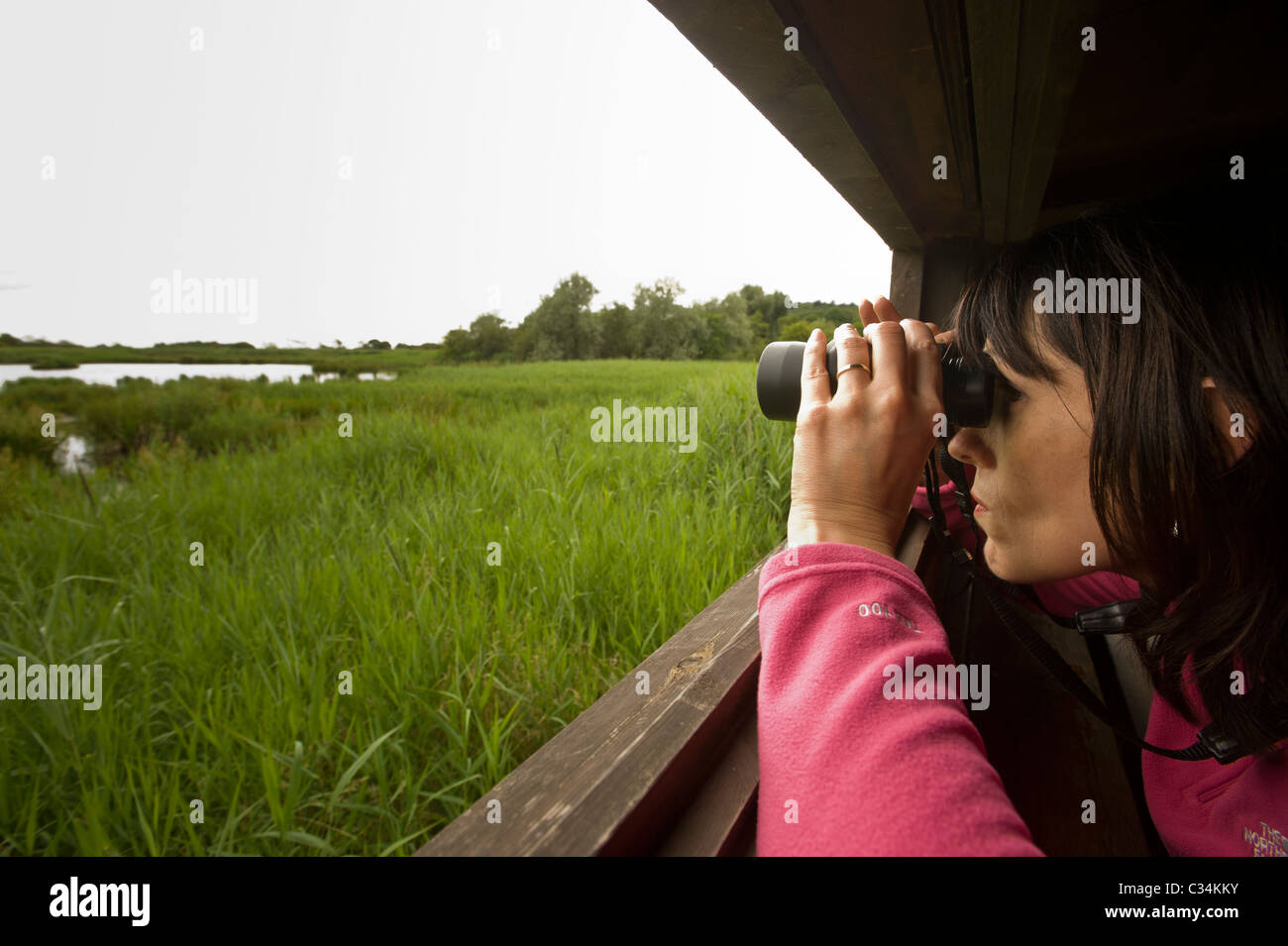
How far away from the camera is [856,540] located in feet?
2.13

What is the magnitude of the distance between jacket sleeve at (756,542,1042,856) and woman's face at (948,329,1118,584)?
29 cm

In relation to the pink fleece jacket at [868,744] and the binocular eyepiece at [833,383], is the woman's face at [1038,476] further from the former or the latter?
the pink fleece jacket at [868,744]

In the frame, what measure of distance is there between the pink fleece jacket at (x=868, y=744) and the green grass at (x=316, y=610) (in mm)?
462

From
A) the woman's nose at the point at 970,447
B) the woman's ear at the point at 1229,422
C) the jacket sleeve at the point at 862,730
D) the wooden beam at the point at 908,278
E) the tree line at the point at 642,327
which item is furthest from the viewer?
the tree line at the point at 642,327

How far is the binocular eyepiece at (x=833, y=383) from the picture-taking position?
30.3 inches

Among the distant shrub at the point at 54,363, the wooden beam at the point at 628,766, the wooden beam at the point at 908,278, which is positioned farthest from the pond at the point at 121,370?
the wooden beam at the point at 908,278

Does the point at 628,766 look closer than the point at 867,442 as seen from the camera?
Yes

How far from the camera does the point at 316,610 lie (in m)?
1.10

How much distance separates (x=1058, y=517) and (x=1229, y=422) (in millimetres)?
198

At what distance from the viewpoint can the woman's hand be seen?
660 millimetres

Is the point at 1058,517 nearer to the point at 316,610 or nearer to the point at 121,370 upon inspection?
the point at 316,610

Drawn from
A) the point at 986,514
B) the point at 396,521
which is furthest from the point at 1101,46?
the point at 396,521

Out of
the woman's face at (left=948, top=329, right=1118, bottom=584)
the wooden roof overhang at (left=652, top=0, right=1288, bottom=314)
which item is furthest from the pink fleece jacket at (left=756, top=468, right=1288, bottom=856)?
the wooden roof overhang at (left=652, top=0, right=1288, bottom=314)

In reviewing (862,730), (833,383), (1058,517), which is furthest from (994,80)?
(862,730)
